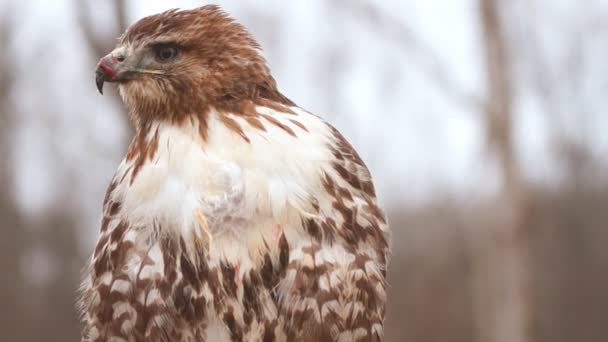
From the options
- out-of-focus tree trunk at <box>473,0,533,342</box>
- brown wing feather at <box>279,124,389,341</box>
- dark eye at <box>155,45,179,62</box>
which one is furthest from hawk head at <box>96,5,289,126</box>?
out-of-focus tree trunk at <box>473,0,533,342</box>

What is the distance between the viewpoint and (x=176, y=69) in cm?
306

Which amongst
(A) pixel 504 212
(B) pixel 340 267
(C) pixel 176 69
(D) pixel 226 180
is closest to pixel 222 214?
(D) pixel 226 180

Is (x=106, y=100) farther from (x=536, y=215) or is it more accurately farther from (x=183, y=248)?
(x=536, y=215)

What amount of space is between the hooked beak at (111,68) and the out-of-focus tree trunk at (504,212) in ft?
22.0

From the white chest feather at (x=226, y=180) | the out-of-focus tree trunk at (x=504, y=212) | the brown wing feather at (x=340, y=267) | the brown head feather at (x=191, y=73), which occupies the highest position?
the brown head feather at (x=191, y=73)

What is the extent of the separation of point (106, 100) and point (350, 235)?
333 centimetres

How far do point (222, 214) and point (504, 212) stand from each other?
680 cm

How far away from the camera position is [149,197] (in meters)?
2.96

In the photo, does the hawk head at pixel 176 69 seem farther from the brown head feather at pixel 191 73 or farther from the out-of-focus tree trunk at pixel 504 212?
the out-of-focus tree trunk at pixel 504 212

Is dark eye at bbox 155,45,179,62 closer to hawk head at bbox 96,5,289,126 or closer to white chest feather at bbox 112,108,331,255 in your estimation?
hawk head at bbox 96,5,289,126

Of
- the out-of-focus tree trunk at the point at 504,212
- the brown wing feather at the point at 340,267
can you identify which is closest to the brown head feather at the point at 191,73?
the brown wing feather at the point at 340,267

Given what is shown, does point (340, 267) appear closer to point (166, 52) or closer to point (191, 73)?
point (191, 73)

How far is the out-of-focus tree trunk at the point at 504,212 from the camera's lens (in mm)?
9258

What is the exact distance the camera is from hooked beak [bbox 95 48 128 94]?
10.0 ft
